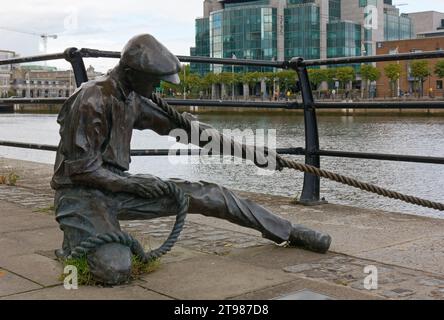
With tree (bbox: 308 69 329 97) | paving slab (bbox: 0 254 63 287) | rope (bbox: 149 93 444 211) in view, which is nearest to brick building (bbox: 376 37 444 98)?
tree (bbox: 308 69 329 97)

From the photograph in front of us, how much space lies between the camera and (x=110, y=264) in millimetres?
3678

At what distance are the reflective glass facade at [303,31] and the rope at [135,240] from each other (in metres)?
96.5

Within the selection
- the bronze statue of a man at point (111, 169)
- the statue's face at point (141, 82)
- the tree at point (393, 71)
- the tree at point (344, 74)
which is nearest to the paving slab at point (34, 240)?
the bronze statue of a man at point (111, 169)

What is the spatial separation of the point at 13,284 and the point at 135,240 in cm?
Answer: 71

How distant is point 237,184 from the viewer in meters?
9.54

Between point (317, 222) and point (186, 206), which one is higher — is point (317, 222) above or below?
below

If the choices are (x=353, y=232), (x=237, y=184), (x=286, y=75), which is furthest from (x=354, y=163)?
(x=286, y=75)

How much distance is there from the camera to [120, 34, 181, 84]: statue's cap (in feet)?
12.0

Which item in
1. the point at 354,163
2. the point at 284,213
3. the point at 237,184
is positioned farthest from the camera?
the point at 354,163

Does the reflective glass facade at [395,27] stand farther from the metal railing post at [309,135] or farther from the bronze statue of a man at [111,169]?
the bronze statue of a man at [111,169]

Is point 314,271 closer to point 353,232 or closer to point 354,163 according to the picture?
point 353,232

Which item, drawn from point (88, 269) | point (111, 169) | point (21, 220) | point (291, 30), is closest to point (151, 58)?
point (111, 169)

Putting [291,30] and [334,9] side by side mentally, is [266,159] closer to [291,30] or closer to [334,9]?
[291,30]
